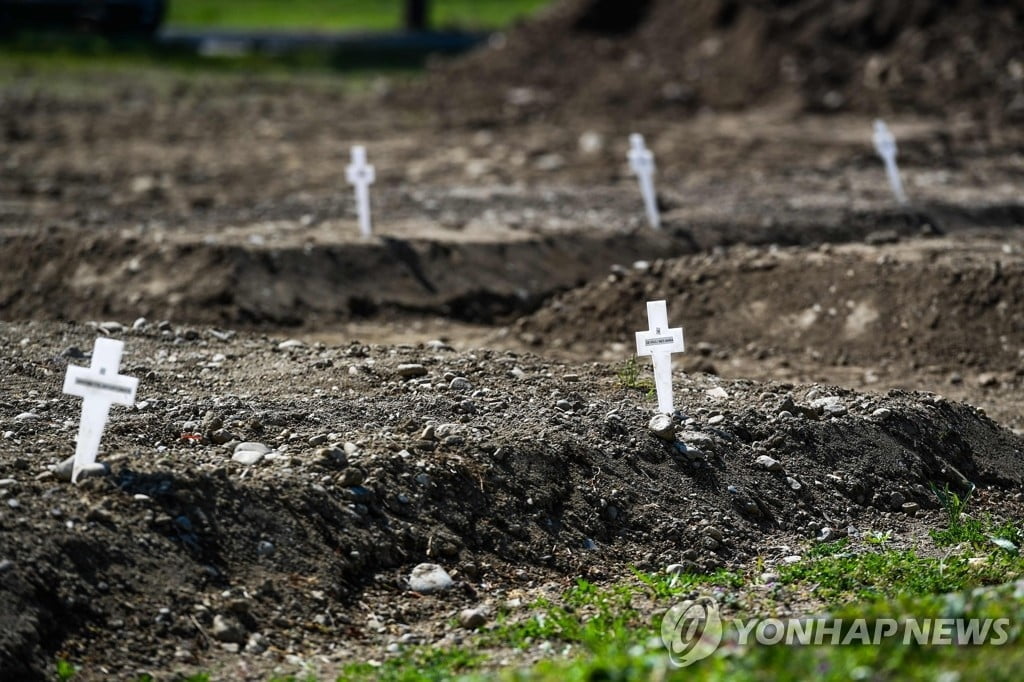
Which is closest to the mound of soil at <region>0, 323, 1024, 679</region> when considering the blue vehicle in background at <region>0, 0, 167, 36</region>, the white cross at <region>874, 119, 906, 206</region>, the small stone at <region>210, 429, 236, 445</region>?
the small stone at <region>210, 429, 236, 445</region>

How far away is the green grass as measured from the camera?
1228 inches

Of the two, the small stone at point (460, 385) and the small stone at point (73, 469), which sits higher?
the small stone at point (460, 385)

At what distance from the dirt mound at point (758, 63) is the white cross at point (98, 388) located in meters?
13.4

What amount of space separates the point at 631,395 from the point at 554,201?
20.3ft

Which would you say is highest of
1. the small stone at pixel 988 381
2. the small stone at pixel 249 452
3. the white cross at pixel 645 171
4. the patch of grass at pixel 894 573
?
the white cross at pixel 645 171

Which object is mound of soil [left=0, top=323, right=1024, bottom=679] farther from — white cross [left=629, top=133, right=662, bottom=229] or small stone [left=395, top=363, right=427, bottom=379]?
white cross [left=629, top=133, right=662, bottom=229]

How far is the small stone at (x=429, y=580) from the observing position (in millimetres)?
6051

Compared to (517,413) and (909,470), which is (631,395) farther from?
(909,470)

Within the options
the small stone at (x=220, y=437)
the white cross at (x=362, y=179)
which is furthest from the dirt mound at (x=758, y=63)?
the small stone at (x=220, y=437)

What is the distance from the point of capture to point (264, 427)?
6789 mm

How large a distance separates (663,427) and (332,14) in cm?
2816

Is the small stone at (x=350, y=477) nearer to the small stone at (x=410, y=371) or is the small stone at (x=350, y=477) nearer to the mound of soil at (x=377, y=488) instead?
the mound of soil at (x=377, y=488)

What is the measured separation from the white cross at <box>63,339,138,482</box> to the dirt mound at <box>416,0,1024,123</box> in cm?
1336

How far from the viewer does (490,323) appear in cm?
1114
